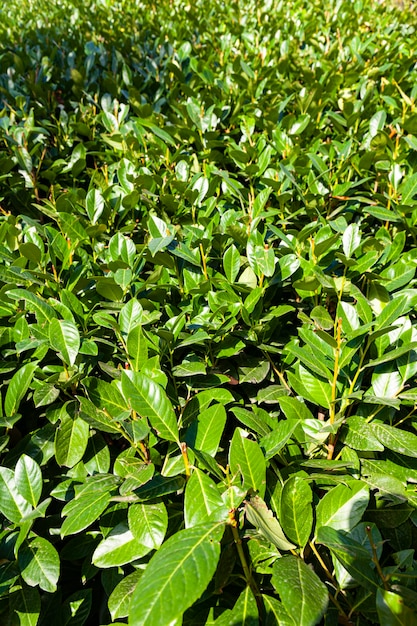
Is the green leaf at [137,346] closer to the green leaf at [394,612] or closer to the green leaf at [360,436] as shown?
the green leaf at [360,436]

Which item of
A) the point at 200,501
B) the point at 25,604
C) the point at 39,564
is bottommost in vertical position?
the point at 25,604

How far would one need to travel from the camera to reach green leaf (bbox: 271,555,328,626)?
3.13 feet

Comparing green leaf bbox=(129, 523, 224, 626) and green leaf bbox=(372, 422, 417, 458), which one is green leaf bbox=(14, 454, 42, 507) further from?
green leaf bbox=(372, 422, 417, 458)

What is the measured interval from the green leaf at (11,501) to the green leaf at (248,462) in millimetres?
578

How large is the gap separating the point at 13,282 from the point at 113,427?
692 mm

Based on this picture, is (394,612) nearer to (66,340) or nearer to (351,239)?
(66,340)

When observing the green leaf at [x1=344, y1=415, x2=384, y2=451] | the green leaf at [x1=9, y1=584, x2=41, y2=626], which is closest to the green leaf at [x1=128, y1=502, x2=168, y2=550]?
the green leaf at [x1=9, y1=584, x2=41, y2=626]

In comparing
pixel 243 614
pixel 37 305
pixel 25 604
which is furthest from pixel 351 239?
pixel 25 604

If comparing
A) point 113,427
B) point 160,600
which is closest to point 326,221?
point 113,427

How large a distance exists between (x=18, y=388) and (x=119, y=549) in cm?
54

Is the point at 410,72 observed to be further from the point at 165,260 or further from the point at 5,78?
the point at 5,78

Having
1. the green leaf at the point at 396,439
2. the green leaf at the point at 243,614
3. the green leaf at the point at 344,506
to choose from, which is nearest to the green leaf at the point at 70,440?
the green leaf at the point at 243,614

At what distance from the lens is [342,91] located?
124 inches

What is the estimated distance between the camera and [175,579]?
85 cm
